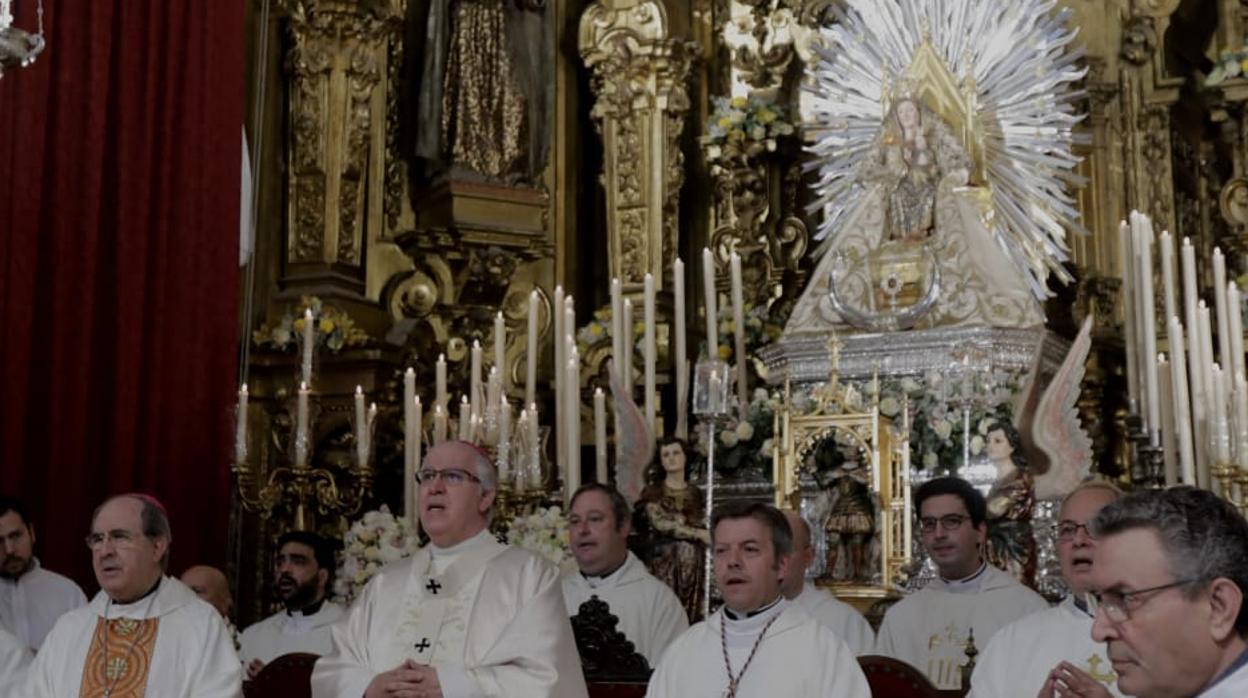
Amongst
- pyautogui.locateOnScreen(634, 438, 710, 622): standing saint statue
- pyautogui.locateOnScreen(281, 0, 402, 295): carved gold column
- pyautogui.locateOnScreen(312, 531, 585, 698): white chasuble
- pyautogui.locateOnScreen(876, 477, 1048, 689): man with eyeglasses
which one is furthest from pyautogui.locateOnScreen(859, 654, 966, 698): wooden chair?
pyautogui.locateOnScreen(281, 0, 402, 295): carved gold column

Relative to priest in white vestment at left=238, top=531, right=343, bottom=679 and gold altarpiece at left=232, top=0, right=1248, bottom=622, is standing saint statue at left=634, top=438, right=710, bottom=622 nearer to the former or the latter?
priest in white vestment at left=238, top=531, right=343, bottom=679

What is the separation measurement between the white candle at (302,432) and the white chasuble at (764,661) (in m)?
2.94

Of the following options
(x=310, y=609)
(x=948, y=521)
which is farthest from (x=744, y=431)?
(x=948, y=521)

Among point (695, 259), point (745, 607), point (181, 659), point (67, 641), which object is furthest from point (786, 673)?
point (695, 259)

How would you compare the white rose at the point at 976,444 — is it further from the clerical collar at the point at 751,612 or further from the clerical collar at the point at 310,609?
the clerical collar at the point at 751,612

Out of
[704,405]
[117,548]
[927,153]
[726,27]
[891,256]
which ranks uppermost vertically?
[726,27]

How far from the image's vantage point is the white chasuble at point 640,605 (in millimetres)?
6156

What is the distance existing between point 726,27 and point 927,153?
2.01m

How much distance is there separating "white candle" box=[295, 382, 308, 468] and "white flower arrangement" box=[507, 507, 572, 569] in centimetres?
91

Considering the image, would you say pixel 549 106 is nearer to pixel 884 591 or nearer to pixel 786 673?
pixel 884 591

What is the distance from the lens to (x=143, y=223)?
8109 mm

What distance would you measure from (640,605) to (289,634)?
171cm

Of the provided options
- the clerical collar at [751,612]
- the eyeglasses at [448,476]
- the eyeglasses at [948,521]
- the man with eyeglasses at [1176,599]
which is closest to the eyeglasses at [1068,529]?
the clerical collar at [751,612]

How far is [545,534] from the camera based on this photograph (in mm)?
7008
